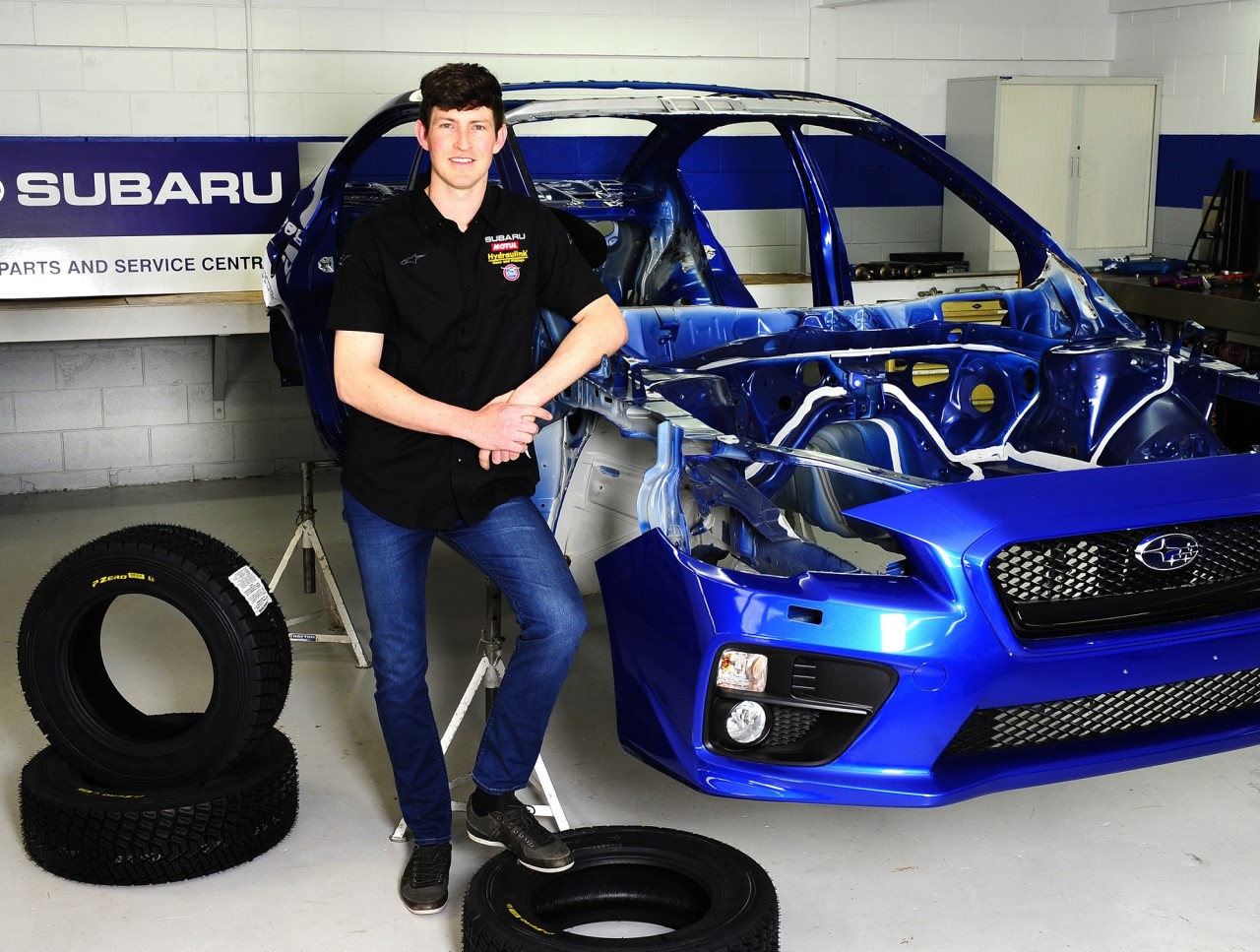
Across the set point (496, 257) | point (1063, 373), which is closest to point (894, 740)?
point (496, 257)

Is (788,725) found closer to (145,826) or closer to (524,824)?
(524,824)

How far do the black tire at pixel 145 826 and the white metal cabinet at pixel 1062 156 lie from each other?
211 inches

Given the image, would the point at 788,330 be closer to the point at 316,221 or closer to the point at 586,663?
the point at 586,663

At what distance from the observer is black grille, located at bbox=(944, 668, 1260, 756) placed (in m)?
2.41

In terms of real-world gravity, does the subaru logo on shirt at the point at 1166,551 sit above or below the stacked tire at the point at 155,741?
above

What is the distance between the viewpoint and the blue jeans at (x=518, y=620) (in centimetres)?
258

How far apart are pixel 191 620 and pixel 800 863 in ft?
4.58

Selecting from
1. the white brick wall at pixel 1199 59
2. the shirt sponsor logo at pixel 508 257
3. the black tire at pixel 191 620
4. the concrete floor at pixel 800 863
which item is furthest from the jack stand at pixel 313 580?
the white brick wall at pixel 1199 59

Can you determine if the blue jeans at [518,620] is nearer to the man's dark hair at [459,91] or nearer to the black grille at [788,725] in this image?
the black grille at [788,725]

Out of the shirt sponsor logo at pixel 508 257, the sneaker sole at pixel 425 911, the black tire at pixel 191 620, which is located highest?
the shirt sponsor logo at pixel 508 257

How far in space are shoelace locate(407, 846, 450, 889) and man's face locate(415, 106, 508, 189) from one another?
130cm

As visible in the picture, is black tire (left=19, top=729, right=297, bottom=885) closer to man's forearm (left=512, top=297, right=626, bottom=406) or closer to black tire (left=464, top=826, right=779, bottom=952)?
black tire (left=464, top=826, right=779, bottom=952)

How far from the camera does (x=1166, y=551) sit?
2430 mm

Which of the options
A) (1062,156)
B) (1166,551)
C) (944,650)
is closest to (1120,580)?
(1166,551)
